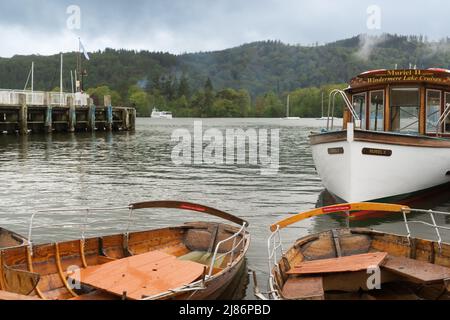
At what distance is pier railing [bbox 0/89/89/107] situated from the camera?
50.2 meters

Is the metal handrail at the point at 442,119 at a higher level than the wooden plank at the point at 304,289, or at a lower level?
higher

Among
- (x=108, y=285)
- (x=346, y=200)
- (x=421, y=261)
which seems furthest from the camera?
(x=346, y=200)

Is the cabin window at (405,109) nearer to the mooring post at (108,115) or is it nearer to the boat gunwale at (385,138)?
the boat gunwale at (385,138)

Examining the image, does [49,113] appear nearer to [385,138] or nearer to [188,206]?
[385,138]

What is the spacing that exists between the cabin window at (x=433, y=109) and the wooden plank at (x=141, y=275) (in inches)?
488

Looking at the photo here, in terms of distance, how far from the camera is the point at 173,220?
15883 mm

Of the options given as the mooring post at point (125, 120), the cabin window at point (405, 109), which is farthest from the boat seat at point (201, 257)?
the mooring post at point (125, 120)

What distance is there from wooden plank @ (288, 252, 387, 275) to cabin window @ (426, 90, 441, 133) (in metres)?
10.2

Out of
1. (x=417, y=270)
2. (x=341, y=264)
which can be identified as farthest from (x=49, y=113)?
(x=417, y=270)

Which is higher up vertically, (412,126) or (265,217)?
(412,126)

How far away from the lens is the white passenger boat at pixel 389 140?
15.3 metres
